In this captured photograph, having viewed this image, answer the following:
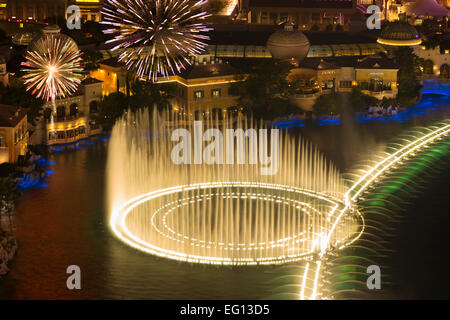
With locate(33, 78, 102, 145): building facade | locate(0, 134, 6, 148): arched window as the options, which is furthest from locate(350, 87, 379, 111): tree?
locate(0, 134, 6, 148): arched window

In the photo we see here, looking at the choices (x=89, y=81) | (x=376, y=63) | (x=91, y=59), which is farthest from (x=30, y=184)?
(x=376, y=63)

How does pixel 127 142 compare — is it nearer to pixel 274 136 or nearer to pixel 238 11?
pixel 274 136

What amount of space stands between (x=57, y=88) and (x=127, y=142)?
11.1m

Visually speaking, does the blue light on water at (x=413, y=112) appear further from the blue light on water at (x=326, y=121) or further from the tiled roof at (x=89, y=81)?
the tiled roof at (x=89, y=81)

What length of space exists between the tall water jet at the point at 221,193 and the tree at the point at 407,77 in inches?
887

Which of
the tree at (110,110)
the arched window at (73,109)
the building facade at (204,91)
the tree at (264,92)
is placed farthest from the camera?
the building facade at (204,91)

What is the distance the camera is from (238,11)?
192750 mm

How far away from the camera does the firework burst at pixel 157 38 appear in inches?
4978

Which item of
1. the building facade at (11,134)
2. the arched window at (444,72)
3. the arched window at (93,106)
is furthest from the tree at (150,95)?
the arched window at (444,72)

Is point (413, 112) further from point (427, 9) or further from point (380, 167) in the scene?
point (427, 9)

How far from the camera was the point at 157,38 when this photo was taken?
129 m

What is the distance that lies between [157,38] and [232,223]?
35.4 metres

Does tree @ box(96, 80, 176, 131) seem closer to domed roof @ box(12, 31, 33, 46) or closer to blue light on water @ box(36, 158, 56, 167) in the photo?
blue light on water @ box(36, 158, 56, 167)
